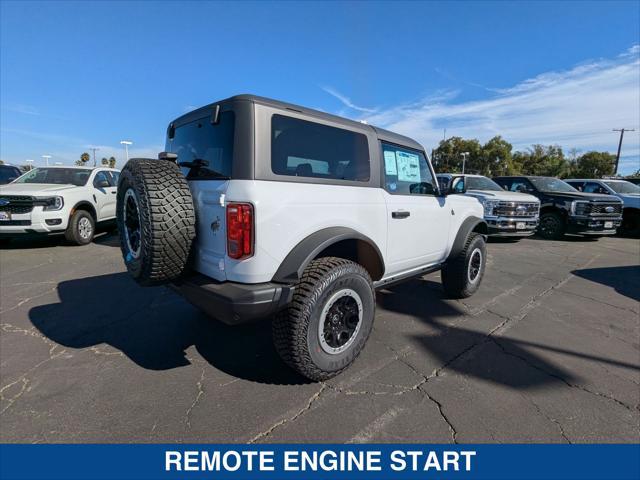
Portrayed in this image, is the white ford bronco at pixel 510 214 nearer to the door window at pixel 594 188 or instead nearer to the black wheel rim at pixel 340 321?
the door window at pixel 594 188

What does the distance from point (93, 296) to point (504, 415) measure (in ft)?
15.5

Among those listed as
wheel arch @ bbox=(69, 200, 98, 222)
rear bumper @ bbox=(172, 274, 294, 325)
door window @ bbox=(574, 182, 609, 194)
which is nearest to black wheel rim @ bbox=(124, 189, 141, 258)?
rear bumper @ bbox=(172, 274, 294, 325)

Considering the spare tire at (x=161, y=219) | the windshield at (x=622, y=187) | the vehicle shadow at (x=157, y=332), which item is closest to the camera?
the spare tire at (x=161, y=219)

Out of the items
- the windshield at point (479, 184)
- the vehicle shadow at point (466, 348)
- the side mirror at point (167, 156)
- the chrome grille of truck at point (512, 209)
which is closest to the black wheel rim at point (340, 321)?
the vehicle shadow at point (466, 348)

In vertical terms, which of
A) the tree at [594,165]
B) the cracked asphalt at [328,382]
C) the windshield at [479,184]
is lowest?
the cracked asphalt at [328,382]

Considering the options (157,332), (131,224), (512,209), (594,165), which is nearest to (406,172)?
(131,224)

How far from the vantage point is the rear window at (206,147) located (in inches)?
87.9

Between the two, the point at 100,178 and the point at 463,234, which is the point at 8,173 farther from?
the point at 463,234

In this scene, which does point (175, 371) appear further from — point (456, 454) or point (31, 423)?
point (456, 454)

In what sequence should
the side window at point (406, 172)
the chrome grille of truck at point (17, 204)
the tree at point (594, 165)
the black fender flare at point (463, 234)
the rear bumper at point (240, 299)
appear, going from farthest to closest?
the tree at point (594, 165) → the chrome grille of truck at point (17, 204) → the black fender flare at point (463, 234) → the side window at point (406, 172) → the rear bumper at point (240, 299)

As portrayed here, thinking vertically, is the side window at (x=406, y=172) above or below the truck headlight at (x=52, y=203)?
above

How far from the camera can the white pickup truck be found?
20.8ft

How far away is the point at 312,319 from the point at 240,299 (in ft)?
1.87

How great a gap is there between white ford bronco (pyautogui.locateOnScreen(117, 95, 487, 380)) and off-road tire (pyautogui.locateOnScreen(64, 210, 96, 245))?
5.59m
